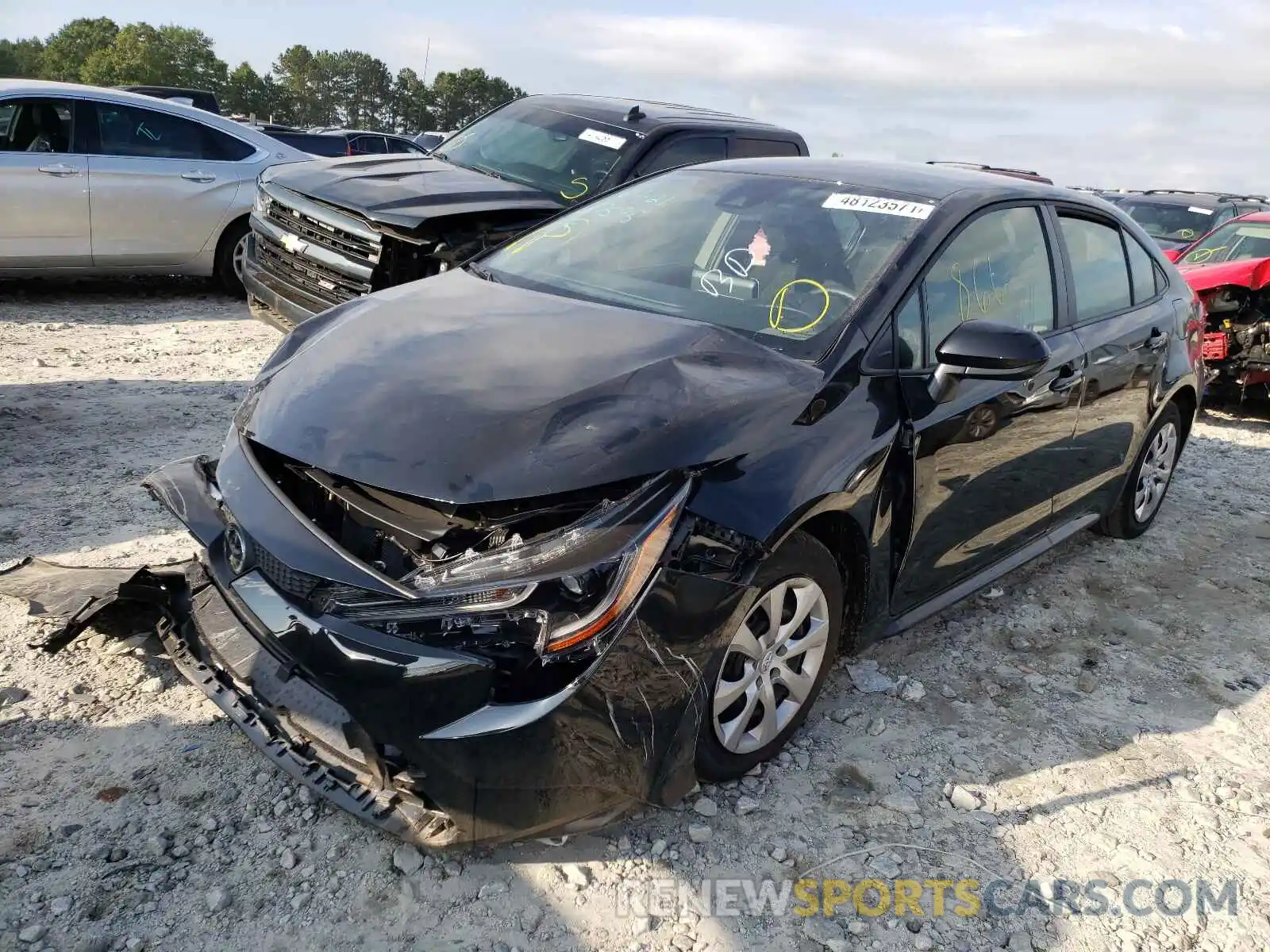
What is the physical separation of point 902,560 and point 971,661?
85 centimetres

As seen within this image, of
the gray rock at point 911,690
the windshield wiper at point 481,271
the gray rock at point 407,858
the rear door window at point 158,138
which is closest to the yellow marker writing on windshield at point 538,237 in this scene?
the windshield wiper at point 481,271

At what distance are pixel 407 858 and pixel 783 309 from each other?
1909 mm

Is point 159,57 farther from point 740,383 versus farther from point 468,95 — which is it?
point 740,383

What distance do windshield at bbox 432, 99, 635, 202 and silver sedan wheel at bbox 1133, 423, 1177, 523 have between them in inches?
140

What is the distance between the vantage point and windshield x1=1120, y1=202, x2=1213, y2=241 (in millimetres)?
12688

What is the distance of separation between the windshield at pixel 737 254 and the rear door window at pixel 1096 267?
0.99 m

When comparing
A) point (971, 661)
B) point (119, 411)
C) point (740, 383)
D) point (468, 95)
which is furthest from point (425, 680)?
point (468, 95)

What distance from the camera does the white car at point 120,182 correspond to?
298 inches

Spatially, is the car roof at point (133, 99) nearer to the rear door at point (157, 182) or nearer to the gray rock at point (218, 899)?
the rear door at point (157, 182)

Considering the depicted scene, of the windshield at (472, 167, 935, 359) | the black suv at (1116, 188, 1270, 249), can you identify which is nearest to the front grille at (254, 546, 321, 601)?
the windshield at (472, 167, 935, 359)

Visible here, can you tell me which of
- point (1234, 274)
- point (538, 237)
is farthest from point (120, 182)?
point (1234, 274)

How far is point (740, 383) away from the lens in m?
2.81

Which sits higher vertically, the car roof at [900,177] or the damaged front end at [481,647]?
the car roof at [900,177]

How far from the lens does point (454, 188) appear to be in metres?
6.17
